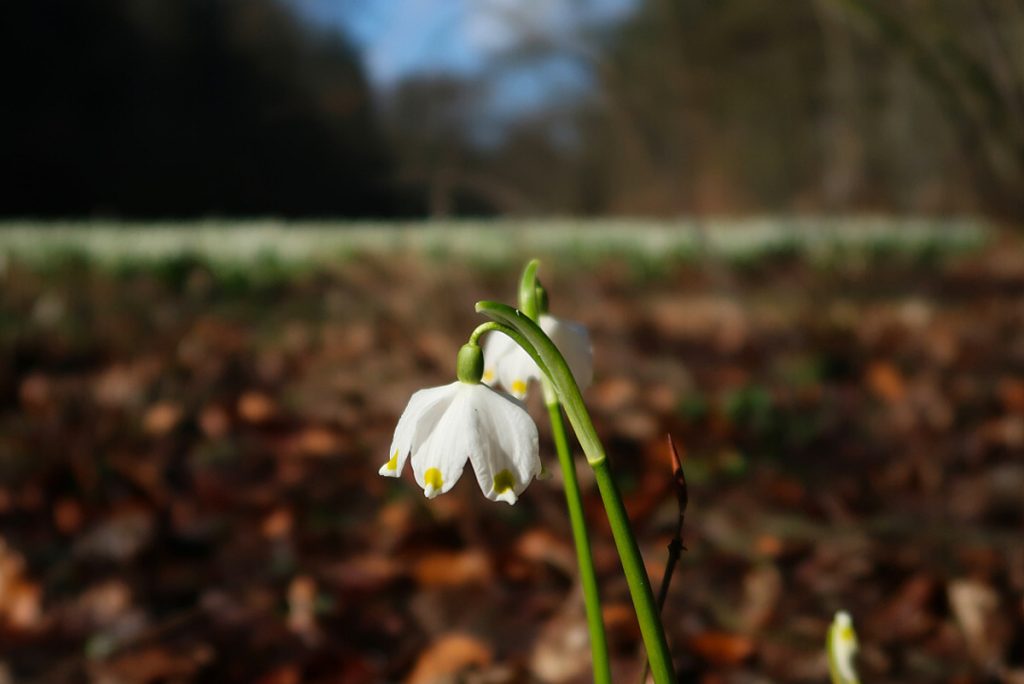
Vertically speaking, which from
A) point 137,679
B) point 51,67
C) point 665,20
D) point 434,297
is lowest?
point 137,679

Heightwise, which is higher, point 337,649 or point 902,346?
point 902,346

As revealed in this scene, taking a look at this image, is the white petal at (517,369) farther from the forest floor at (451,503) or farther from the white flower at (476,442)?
the forest floor at (451,503)

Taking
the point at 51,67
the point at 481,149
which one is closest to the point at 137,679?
the point at 481,149

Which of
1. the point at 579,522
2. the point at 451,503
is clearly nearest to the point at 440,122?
the point at 451,503

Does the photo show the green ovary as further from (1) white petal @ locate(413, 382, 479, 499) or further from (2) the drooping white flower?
(2) the drooping white flower

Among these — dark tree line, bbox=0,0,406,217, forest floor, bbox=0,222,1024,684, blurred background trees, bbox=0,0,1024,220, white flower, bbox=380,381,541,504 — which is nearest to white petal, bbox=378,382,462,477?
white flower, bbox=380,381,541,504

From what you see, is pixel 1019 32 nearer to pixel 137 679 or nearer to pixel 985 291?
pixel 985 291
